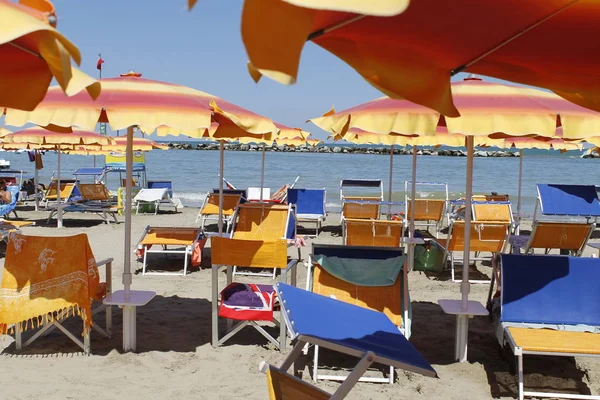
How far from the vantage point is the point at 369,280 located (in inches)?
197

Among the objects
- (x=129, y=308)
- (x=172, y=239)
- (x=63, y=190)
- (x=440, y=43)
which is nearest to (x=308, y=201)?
(x=172, y=239)

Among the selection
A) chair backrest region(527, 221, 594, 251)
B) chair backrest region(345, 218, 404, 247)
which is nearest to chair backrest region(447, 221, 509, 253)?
chair backrest region(527, 221, 594, 251)

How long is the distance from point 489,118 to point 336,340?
6.39 feet

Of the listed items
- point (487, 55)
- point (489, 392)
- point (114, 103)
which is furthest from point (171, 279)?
point (487, 55)

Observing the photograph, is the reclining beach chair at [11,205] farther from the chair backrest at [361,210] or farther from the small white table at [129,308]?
the small white table at [129,308]

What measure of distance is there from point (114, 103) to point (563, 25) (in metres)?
2.95

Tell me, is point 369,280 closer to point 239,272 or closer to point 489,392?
point 489,392

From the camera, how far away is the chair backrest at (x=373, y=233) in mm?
7570

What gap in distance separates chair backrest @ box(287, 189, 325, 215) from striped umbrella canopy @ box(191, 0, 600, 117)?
32.3ft

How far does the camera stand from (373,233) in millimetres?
7621

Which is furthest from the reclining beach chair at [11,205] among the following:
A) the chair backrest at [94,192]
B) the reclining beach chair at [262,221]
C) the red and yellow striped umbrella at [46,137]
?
the reclining beach chair at [262,221]

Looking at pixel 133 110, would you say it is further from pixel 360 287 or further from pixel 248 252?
pixel 360 287

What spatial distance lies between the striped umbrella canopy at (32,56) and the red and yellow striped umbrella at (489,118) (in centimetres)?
195

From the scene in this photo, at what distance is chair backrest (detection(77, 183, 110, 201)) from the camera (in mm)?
13945
